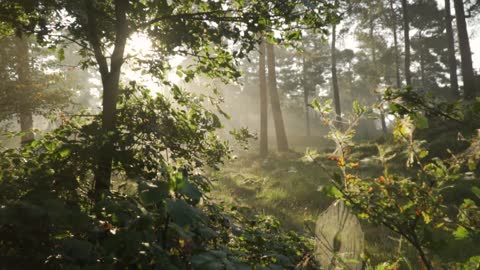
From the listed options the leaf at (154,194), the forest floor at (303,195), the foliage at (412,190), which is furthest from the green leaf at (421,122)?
the forest floor at (303,195)

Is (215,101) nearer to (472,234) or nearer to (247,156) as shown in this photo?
(472,234)

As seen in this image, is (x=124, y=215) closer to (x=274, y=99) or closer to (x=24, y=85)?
(x=24, y=85)

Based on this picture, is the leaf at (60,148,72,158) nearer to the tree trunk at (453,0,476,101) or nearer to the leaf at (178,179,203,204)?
the leaf at (178,179,203,204)

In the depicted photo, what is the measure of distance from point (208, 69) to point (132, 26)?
826mm

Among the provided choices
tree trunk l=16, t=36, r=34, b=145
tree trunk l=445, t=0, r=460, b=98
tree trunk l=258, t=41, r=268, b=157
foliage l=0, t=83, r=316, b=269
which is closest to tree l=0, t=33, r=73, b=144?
tree trunk l=16, t=36, r=34, b=145

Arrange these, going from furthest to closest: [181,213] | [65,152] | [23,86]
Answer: [23,86] → [65,152] → [181,213]

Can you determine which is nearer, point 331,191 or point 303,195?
point 331,191

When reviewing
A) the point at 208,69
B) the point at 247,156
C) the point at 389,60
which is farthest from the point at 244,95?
the point at 208,69

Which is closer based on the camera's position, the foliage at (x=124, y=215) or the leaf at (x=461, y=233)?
the foliage at (x=124, y=215)

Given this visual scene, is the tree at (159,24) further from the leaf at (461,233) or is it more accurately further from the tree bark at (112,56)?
the leaf at (461,233)

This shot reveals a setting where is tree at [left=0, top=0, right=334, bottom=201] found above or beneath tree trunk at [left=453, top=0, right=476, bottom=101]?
beneath

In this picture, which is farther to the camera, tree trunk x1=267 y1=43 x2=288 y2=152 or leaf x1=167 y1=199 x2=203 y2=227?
tree trunk x1=267 y1=43 x2=288 y2=152

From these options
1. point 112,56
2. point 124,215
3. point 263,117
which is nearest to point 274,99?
point 263,117

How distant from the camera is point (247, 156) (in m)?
19.0
